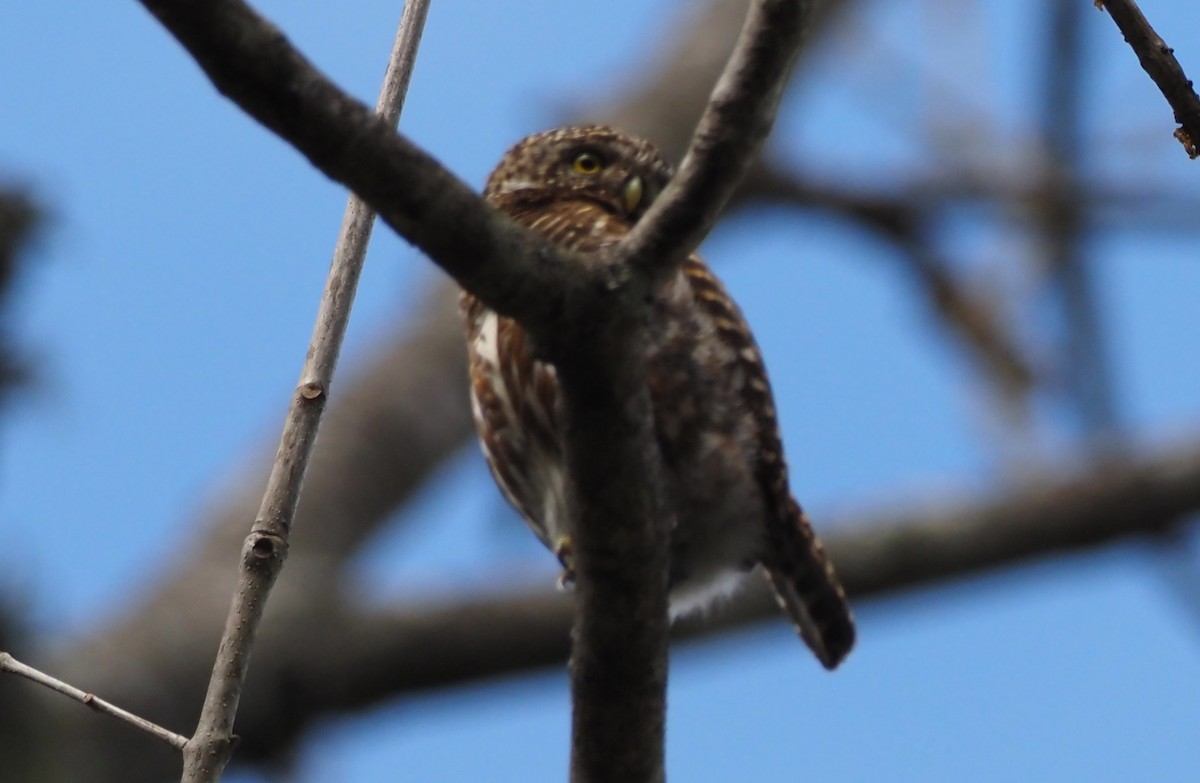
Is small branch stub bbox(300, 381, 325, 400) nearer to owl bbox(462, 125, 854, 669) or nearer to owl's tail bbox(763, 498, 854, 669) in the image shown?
owl bbox(462, 125, 854, 669)

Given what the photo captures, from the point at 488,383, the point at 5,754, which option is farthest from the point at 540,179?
the point at 5,754

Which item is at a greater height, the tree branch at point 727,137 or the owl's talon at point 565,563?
the owl's talon at point 565,563

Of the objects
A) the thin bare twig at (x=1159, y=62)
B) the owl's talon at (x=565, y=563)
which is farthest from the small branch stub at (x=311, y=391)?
the owl's talon at (x=565, y=563)

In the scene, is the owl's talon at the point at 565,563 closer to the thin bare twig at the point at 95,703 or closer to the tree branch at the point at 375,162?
the tree branch at the point at 375,162

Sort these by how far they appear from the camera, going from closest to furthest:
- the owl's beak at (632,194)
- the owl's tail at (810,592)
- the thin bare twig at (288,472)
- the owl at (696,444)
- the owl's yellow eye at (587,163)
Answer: the thin bare twig at (288,472)
the owl at (696,444)
the owl's tail at (810,592)
the owl's beak at (632,194)
the owl's yellow eye at (587,163)

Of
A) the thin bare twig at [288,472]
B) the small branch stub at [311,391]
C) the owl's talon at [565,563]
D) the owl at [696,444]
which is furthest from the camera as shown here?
the owl's talon at [565,563]

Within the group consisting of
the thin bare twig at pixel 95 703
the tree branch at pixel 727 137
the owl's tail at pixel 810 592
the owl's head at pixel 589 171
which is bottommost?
the thin bare twig at pixel 95 703

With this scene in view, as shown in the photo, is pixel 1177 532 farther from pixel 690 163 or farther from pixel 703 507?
pixel 690 163

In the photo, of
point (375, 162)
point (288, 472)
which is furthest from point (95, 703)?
point (375, 162)
